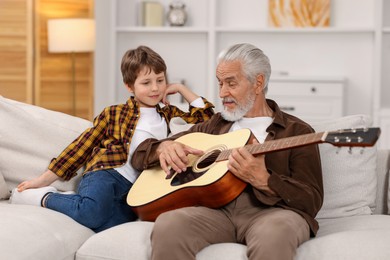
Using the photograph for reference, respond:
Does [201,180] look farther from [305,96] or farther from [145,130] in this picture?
[305,96]

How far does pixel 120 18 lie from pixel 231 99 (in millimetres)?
3805

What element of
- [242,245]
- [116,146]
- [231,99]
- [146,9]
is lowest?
[242,245]

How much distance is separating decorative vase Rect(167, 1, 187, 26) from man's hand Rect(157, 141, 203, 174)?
3587mm

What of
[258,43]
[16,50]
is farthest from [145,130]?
[258,43]

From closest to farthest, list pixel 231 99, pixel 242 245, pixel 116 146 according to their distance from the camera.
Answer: pixel 242 245 → pixel 231 99 → pixel 116 146

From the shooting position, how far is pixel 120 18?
646 centimetres

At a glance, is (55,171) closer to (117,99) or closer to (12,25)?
(12,25)

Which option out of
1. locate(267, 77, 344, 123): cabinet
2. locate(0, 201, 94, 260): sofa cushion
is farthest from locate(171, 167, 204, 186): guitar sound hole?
locate(267, 77, 344, 123): cabinet

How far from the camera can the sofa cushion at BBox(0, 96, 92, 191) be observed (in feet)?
10.0

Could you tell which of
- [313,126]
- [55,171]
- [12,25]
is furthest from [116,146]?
[12,25]

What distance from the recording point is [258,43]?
6305 millimetres

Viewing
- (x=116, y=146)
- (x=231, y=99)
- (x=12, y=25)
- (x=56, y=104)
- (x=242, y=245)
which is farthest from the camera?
(x=56, y=104)

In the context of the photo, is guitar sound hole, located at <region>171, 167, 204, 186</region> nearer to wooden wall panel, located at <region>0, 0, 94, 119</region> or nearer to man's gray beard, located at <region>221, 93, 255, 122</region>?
man's gray beard, located at <region>221, 93, 255, 122</region>

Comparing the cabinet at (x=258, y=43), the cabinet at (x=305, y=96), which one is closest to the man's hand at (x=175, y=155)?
the cabinet at (x=305, y=96)
